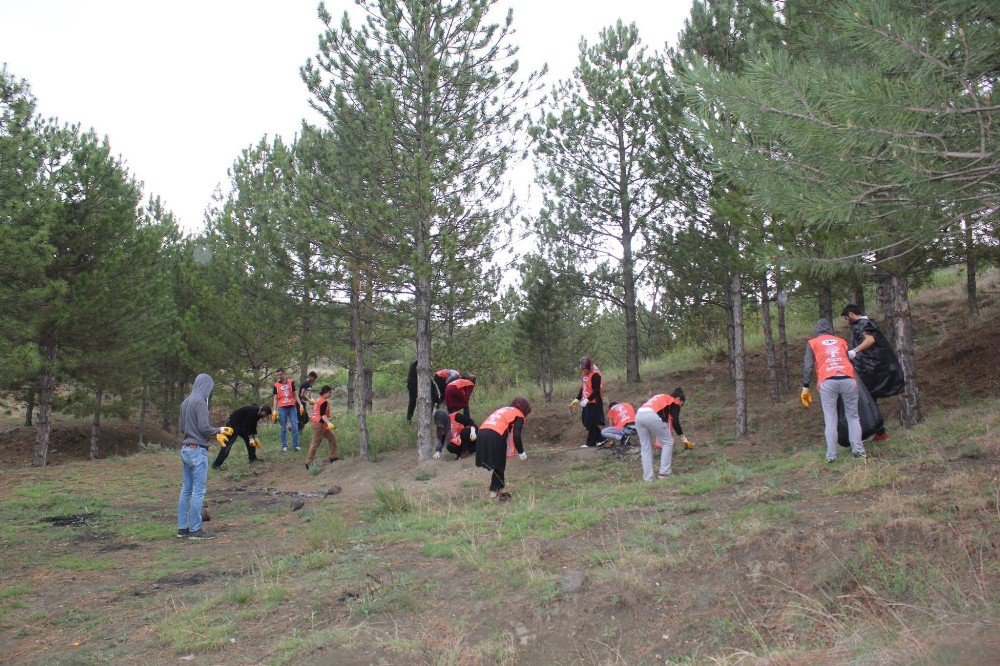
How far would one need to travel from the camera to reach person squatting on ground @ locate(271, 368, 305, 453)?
55.0 ft

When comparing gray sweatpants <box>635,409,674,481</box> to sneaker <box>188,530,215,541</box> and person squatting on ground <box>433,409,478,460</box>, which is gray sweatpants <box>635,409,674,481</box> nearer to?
person squatting on ground <box>433,409,478,460</box>

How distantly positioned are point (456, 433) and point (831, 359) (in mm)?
6848

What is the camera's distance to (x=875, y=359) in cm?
892

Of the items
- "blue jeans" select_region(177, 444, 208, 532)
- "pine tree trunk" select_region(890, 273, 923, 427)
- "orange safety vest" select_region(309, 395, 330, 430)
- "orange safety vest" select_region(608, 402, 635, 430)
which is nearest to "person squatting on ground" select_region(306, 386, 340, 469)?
"orange safety vest" select_region(309, 395, 330, 430)

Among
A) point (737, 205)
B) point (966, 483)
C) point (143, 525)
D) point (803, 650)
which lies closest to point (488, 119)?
point (737, 205)

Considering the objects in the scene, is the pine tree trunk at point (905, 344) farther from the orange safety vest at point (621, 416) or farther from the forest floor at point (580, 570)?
the orange safety vest at point (621, 416)

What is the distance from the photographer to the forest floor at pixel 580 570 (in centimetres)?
459

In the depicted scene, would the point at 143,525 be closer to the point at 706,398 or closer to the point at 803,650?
the point at 803,650

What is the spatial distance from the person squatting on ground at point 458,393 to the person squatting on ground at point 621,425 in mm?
2697

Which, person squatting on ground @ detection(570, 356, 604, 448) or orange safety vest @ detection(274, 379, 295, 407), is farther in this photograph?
orange safety vest @ detection(274, 379, 295, 407)

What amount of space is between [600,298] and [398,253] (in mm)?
6660

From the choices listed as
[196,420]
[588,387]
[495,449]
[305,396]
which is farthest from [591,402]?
[305,396]

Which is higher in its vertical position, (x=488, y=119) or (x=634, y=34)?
(x=634, y=34)

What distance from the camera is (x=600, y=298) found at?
17094 millimetres
